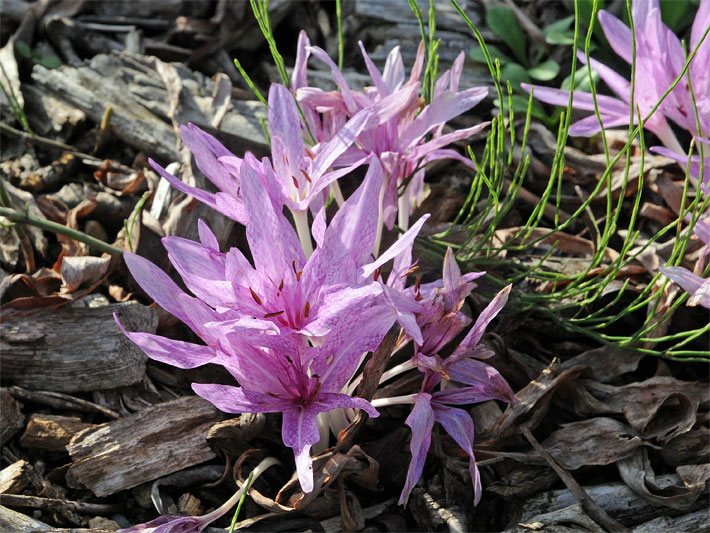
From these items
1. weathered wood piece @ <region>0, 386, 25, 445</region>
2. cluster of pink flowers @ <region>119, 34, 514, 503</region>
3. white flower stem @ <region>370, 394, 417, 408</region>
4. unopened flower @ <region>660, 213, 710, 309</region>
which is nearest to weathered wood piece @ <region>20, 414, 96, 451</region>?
weathered wood piece @ <region>0, 386, 25, 445</region>

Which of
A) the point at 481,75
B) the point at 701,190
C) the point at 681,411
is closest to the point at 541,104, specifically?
the point at 481,75

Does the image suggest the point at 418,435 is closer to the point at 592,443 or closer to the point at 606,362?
the point at 592,443

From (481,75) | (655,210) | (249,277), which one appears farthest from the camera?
(481,75)

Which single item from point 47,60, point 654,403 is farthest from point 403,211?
point 47,60

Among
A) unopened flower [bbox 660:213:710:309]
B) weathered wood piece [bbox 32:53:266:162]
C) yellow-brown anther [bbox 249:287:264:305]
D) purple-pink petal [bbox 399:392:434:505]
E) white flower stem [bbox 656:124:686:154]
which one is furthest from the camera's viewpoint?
weathered wood piece [bbox 32:53:266:162]

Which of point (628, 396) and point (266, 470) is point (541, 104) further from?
point (266, 470)

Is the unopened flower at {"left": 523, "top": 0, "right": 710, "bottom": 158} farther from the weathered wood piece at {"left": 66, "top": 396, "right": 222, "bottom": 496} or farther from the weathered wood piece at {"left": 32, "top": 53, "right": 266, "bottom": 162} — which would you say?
the weathered wood piece at {"left": 66, "top": 396, "right": 222, "bottom": 496}

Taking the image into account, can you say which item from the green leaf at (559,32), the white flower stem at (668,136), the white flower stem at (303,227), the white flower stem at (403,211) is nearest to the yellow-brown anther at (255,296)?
the white flower stem at (303,227)

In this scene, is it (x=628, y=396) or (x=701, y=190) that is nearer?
(x=701, y=190)
